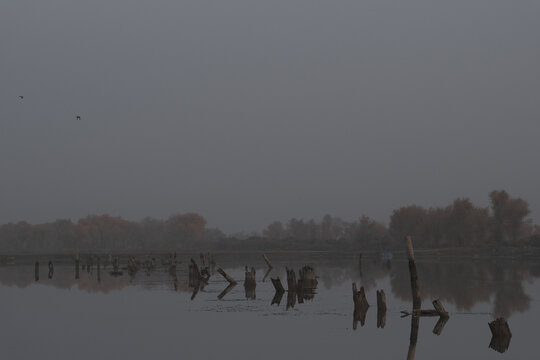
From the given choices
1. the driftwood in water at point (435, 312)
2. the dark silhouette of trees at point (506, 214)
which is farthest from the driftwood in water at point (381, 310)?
the dark silhouette of trees at point (506, 214)

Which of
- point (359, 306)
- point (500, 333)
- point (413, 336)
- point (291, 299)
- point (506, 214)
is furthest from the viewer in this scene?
point (506, 214)

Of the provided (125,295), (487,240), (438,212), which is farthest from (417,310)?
(438,212)

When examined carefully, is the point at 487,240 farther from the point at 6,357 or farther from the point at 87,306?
the point at 6,357

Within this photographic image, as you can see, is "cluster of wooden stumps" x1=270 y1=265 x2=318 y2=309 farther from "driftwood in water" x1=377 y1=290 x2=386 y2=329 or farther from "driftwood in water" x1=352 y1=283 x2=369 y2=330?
"driftwood in water" x1=377 y1=290 x2=386 y2=329

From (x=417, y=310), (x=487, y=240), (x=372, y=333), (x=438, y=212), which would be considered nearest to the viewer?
(x=372, y=333)

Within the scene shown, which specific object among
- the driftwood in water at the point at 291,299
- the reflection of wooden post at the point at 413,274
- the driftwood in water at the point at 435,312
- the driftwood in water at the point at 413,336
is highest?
the reflection of wooden post at the point at 413,274

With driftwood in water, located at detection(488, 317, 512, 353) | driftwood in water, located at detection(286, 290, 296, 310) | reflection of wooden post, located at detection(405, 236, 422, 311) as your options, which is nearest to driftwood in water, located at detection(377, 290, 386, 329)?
reflection of wooden post, located at detection(405, 236, 422, 311)

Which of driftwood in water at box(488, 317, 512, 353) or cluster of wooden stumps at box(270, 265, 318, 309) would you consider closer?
driftwood in water at box(488, 317, 512, 353)

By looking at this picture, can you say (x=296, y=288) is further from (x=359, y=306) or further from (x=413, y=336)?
(x=413, y=336)

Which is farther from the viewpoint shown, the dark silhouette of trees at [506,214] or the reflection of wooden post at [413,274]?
the dark silhouette of trees at [506,214]

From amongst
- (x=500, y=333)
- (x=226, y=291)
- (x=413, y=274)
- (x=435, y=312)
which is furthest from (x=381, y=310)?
(x=226, y=291)

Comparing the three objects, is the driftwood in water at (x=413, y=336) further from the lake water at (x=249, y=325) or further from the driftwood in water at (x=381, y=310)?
the driftwood in water at (x=381, y=310)

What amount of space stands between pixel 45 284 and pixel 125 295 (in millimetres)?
17663

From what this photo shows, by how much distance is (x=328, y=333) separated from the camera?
27.5 m
